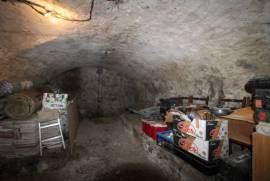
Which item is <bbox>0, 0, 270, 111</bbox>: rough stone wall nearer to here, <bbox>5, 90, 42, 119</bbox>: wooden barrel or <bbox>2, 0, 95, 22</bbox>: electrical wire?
<bbox>2, 0, 95, 22</bbox>: electrical wire

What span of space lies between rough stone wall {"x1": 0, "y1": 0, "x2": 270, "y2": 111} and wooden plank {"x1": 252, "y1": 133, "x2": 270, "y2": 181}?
131 cm

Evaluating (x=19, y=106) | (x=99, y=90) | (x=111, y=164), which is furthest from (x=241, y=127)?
(x=99, y=90)

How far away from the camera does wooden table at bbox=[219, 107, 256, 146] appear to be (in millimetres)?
2133

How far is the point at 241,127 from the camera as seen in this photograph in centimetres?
219

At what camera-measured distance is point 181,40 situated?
279 cm

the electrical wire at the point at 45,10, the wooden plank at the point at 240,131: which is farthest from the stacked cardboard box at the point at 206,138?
the electrical wire at the point at 45,10

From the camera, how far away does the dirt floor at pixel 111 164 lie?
291 centimetres

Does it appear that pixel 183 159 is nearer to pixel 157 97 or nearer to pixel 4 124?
pixel 157 97

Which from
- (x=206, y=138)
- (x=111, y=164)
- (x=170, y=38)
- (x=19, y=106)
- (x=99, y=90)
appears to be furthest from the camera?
(x=99, y=90)

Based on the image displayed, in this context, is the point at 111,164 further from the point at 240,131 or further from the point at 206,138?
the point at 240,131

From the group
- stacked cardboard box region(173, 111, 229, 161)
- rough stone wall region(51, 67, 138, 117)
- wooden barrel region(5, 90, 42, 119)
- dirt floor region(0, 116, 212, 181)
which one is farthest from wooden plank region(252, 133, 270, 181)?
rough stone wall region(51, 67, 138, 117)

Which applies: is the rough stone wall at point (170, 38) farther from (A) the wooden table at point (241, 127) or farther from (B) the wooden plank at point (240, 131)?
(B) the wooden plank at point (240, 131)

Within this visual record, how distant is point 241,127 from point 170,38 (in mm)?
1705

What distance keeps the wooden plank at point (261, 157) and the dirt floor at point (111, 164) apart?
677mm
